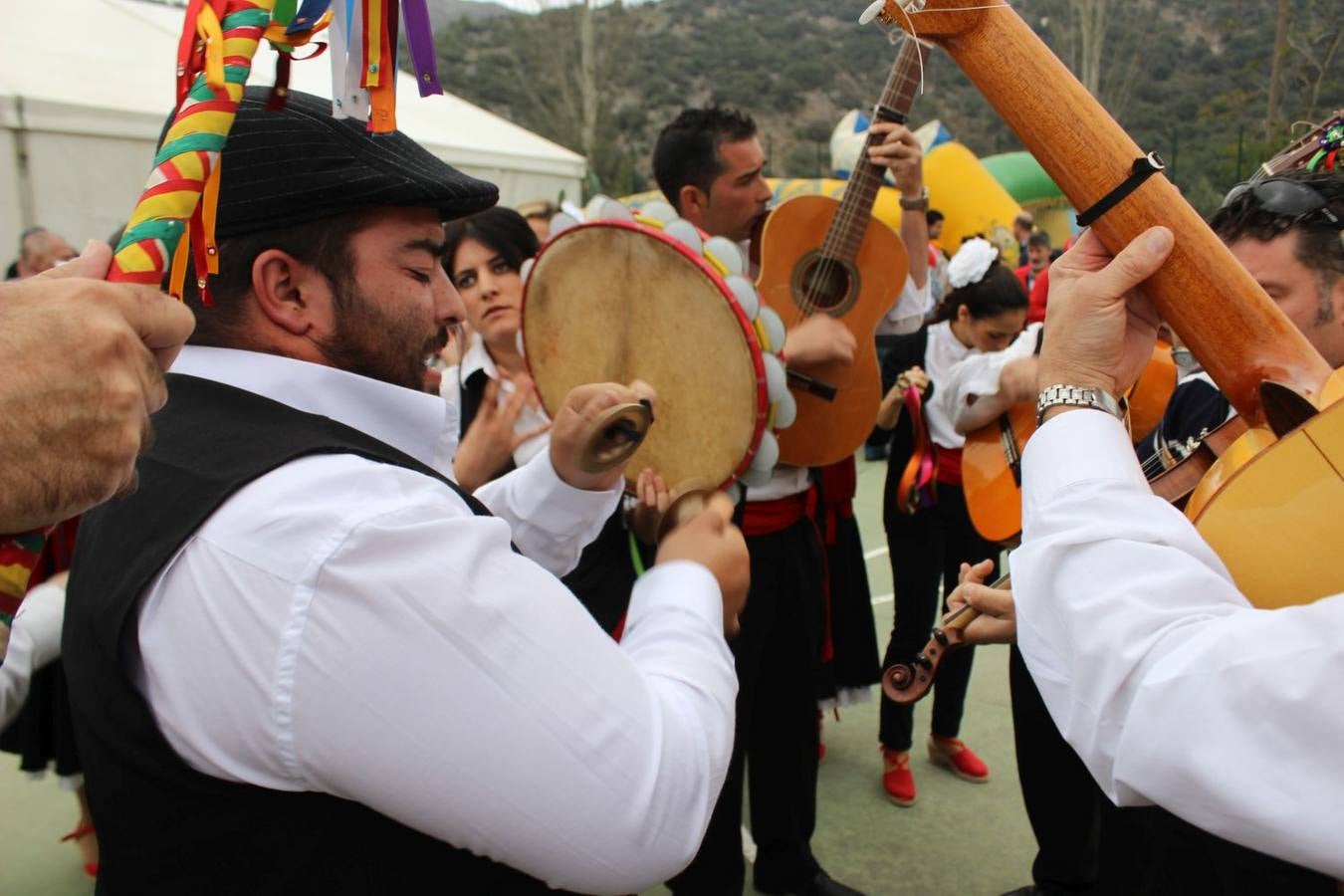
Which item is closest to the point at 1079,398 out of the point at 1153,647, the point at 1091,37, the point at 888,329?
the point at 1153,647

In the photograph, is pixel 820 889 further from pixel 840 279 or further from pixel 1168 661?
pixel 1168 661

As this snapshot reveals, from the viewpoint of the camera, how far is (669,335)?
2.26 m

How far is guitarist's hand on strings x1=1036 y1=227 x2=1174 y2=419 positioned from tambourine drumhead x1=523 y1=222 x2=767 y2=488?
97cm

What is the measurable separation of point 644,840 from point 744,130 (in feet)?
8.47

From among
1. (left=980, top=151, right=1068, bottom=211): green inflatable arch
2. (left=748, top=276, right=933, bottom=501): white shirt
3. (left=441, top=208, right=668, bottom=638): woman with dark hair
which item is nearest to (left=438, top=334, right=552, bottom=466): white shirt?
(left=441, top=208, right=668, bottom=638): woman with dark hair

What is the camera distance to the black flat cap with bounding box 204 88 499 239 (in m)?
1.17

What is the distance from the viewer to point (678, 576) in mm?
1241

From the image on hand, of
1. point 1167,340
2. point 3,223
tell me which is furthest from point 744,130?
point 3,223

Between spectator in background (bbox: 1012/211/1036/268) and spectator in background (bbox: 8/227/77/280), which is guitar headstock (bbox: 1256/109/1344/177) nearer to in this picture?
spectator in background (bbox: 8/227/77/280)

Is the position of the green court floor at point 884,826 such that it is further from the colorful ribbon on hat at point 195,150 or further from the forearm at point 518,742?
the colorful ribbon on hat at point 195,150

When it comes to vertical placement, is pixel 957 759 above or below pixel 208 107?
below

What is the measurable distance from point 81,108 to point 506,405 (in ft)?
18.6

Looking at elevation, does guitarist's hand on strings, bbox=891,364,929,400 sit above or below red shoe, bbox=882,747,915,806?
above

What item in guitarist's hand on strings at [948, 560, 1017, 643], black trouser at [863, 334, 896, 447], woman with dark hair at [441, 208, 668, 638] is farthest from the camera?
black trouser at [863, 334, 896, 447]
